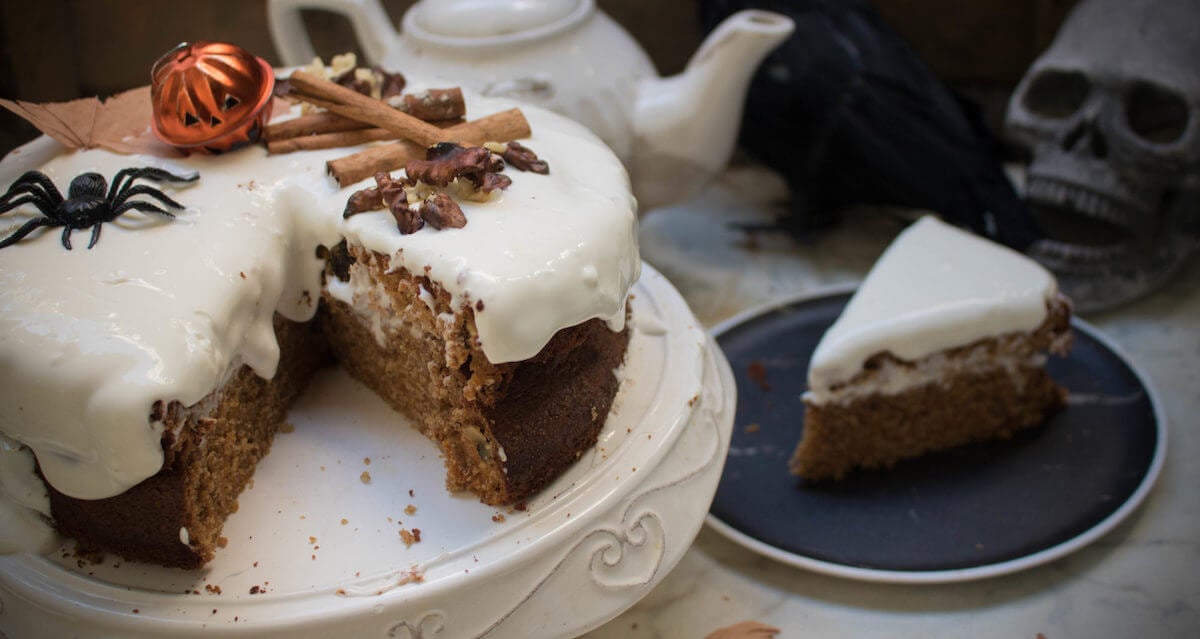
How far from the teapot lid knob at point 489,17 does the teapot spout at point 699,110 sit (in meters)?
0.25

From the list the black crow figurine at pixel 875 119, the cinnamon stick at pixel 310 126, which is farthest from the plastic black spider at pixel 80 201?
the black crow figurine at pixel 875 119

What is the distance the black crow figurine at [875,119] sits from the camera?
7.30ft

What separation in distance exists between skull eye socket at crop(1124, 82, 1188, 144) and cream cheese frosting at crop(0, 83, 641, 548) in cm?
138

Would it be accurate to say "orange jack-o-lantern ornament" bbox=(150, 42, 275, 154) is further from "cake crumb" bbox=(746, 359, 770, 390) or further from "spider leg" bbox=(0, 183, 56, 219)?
"cake crumb" bbox=(746, 359, 770, 390)

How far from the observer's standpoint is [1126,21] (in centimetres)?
213

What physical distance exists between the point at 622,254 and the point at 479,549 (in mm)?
435

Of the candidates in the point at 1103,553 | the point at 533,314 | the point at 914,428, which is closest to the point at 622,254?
the point at 533,314

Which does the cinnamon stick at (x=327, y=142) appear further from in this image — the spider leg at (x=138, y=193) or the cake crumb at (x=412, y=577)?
the cake crumb at (x=412, y=577)

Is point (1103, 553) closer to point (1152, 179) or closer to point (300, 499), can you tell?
point (1152, 179)

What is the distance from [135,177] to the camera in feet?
4.68

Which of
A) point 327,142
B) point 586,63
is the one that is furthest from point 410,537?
point 586,63

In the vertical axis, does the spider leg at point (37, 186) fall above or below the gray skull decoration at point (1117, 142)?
above

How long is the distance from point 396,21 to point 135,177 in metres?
1.32

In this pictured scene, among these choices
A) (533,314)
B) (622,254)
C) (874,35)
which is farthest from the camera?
(874,35)
